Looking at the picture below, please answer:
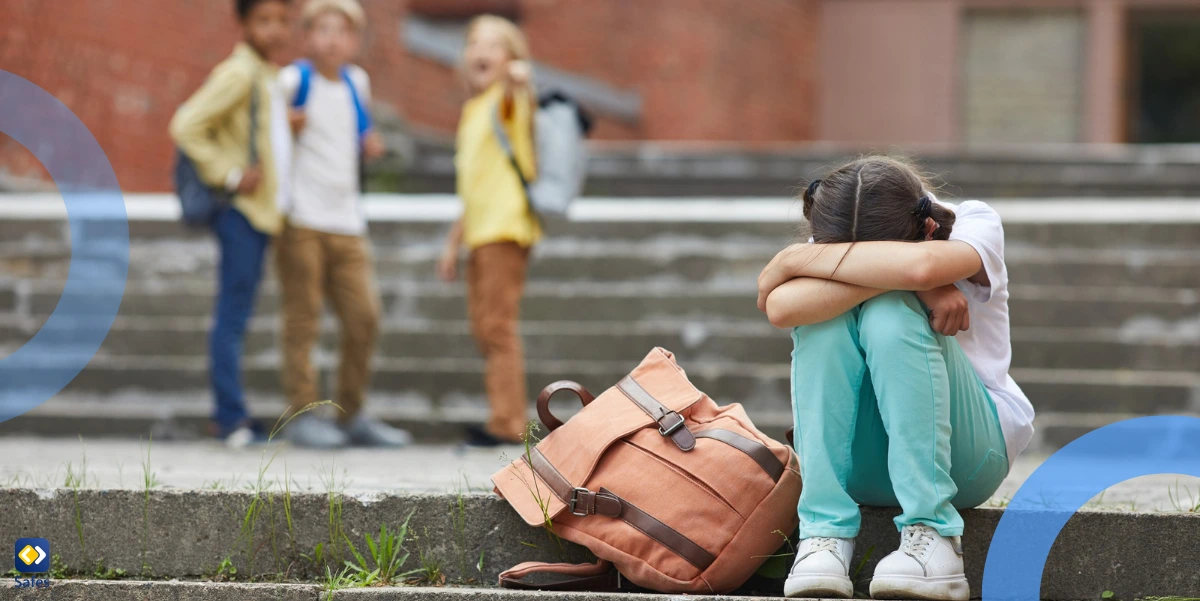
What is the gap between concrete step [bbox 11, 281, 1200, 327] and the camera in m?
5.61

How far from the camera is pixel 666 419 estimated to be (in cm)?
255

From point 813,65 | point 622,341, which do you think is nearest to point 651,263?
point 622,341

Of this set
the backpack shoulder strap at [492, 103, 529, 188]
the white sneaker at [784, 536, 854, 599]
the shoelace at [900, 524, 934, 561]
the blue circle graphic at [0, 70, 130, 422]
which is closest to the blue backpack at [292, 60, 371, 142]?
the backpack shoulder strap at [492, 103, 529, 188]

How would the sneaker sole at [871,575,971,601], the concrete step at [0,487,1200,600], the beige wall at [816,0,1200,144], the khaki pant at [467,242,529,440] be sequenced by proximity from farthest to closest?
the beige wall at [816,0,1200,144]
the khaki pant at [467,242,529,440]
the concrete step at [0,487,1200,600]
the sneaker sole at [871,575,971,601]

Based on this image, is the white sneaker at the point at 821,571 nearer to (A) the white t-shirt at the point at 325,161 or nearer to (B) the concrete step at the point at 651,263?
(A) the white t-shirt at the point at 325,161

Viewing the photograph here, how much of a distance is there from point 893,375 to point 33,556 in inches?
77.7

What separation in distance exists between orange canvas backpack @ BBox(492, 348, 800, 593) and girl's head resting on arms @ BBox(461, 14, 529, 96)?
2461 mm

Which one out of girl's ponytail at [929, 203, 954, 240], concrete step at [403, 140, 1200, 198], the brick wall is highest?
the brick wall

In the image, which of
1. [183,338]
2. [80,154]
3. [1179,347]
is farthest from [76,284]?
[1179,347]

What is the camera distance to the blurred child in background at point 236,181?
467 centimetres

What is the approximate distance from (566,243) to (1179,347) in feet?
10.8

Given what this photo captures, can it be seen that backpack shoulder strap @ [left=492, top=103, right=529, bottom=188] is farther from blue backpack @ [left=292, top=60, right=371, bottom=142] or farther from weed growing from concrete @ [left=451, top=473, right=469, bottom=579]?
weed growing from concrete @ [left=451, top=473, right=469, bottom=579]

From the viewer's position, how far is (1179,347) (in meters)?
5.34

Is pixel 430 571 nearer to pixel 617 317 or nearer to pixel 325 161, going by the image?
pixel 325 161
